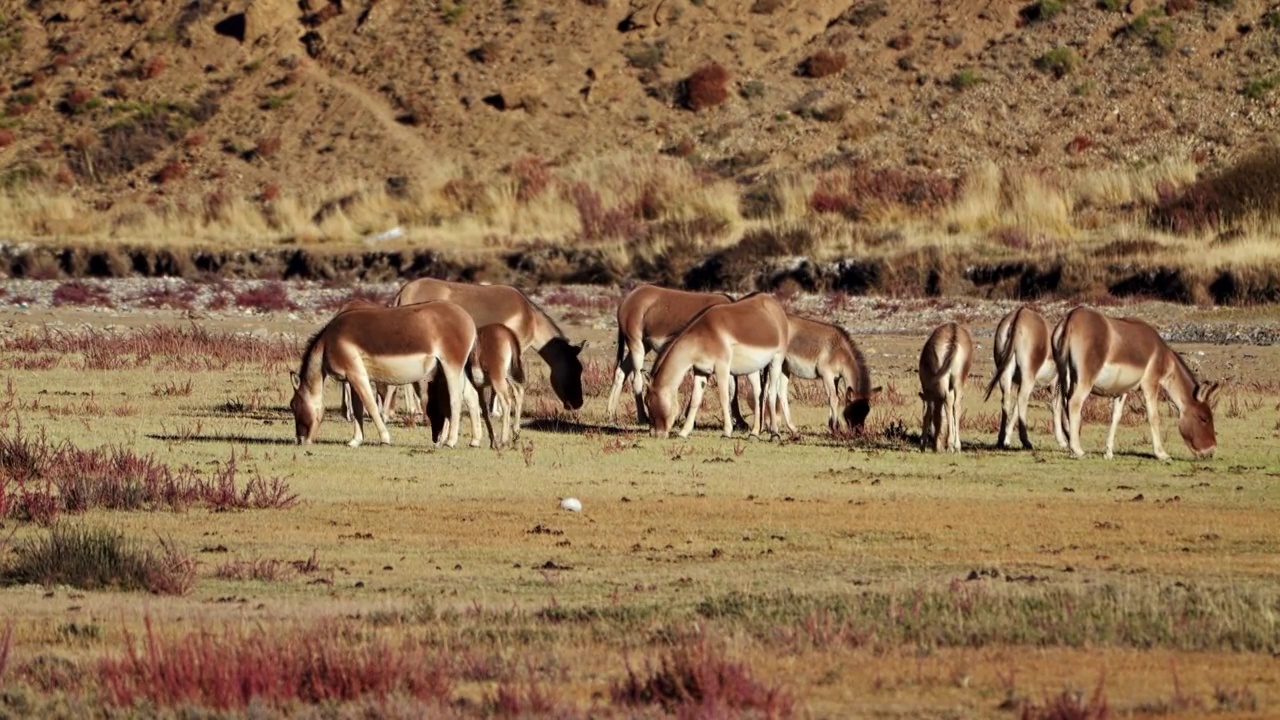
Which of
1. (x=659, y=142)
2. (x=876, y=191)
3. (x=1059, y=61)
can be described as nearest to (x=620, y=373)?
(x=876, y=191)

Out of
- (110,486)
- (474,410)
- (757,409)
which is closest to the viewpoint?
(110,486)

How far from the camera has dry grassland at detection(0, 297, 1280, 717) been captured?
8.56 metres

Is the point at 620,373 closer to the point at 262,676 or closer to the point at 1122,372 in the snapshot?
the point at 1122,372

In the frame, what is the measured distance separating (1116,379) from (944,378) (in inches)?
59.5

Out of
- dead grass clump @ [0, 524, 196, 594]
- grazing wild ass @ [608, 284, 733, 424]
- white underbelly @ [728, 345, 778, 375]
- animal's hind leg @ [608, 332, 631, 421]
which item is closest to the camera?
dead grass clump @ [0, 524, 196, 594]

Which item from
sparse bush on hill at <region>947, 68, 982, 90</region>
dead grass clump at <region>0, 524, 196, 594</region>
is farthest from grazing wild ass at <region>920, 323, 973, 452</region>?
sparse bush on hill at <region>947, 68, 982, 90</region>

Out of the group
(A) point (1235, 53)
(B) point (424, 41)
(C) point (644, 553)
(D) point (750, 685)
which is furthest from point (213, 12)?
(D) point (750, 685)

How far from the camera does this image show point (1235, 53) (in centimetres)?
5800

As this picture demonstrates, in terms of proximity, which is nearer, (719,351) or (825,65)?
(719,351)

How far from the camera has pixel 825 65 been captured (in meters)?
64.0

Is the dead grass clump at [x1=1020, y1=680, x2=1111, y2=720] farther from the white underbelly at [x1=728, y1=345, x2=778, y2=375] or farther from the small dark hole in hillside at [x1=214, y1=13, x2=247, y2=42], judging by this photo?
the small dark hole in hillside at [x1=214, y1=13, x2=247, y2=42]

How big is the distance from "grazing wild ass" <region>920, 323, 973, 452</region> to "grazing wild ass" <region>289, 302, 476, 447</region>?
4.14m

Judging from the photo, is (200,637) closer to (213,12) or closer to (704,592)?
(704,592)

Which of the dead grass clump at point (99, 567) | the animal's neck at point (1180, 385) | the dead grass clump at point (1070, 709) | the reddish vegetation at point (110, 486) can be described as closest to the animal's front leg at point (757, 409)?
the animal's neck at point (1180, 385)
